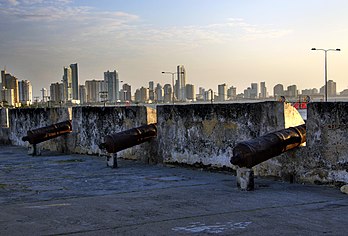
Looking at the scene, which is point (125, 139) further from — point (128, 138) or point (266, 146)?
point (266, 146)

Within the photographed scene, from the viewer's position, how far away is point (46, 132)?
16125 millimetres

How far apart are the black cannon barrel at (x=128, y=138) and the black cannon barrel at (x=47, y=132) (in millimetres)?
4274

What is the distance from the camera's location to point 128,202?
7.45m

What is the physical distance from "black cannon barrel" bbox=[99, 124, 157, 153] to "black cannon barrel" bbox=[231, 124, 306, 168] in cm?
423

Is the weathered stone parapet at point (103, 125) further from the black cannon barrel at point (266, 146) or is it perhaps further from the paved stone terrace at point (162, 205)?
the black cannon barrel at point (266, 146)

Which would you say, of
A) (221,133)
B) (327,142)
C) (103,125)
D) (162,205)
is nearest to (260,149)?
(327,142)

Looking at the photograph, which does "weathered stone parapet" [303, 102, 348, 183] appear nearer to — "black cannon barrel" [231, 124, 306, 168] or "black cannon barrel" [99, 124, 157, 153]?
"black cannon barrel" [231, 124, 306, 168]

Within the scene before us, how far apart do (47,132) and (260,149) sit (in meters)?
9.33

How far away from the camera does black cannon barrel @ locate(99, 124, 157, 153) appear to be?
474 inches

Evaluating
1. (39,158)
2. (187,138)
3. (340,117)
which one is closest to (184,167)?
(187,138)

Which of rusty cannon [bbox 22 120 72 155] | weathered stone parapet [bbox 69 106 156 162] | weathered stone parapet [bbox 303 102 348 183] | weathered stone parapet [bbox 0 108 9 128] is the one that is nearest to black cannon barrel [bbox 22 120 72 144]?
rusty cannon [bbox 22 120 72 155]

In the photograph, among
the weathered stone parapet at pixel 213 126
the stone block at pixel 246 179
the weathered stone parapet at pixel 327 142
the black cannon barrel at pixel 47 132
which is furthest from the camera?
the black cannon barrel at pixel 47 132

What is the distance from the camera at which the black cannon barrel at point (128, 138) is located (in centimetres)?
1205

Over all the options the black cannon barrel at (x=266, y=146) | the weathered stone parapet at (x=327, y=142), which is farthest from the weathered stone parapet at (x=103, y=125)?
the weathered stone parapet at (x=327, y=142)
